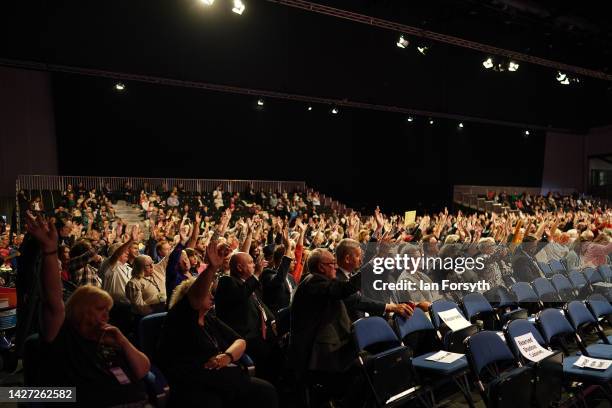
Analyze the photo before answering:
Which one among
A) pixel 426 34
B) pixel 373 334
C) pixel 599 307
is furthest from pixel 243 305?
pixel 426 34

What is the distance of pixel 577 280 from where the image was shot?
618 cm

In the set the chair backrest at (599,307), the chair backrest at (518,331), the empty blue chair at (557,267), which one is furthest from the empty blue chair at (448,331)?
the empty blue chair at (557,267)

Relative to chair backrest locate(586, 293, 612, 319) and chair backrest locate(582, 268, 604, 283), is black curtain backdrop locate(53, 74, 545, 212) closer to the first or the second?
chair backrest locate(582, 268, 604, 283)

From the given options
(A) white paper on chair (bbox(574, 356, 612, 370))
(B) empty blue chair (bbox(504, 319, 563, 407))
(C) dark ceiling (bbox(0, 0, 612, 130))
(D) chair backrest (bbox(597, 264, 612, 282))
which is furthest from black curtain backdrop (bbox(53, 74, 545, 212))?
(A) white paper on chair (bbox(574, 356, 612, 370))

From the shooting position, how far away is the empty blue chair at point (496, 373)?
293 cm

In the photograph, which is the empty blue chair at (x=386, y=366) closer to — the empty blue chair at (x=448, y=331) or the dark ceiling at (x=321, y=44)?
the empty blue chair at (x=448, y=331)

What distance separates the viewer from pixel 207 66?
15461mm

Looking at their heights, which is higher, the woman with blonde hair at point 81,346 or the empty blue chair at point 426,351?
the woman with blonde hair at point 81,346

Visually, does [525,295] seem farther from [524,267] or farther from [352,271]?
[352,271]

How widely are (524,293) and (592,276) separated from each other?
64.4 inches

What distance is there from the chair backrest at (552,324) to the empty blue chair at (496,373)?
0.46 metres

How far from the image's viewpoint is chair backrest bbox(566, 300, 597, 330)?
14.0 ft

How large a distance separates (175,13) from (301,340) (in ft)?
37.6

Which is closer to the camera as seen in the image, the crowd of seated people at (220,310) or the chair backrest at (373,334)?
the crowd of seated people at (220,310)
